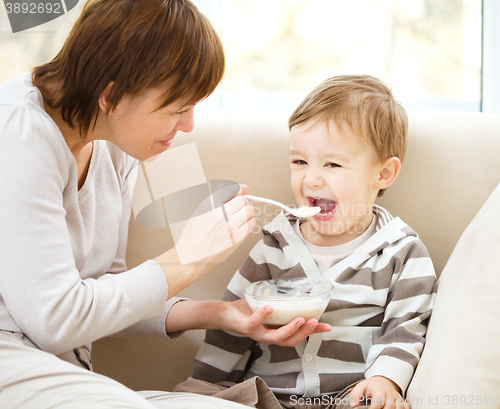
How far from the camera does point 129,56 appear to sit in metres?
0.87

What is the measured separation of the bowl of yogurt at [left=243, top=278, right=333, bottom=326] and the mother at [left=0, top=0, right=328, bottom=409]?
0.09ft

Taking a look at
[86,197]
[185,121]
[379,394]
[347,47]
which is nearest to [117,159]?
[86,197]

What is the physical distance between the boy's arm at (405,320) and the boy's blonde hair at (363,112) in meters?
0.27

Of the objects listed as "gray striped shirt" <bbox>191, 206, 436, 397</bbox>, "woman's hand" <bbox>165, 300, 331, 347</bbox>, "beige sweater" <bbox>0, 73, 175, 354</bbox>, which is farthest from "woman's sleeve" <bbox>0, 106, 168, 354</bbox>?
"gray striped shirt" <bbox>191, 206, 436, 397</bbox>

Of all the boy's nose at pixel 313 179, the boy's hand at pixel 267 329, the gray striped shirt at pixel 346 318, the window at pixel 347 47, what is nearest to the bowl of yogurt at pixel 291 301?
the boy's hand at pixel 267 329

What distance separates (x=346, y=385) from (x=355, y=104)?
2.26ft

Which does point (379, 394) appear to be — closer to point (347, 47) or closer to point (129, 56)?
point (129, 56)

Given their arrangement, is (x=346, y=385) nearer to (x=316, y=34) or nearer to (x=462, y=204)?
(x=462, y=204)

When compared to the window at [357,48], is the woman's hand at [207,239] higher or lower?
lower

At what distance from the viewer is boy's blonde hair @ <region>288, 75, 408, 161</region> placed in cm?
119

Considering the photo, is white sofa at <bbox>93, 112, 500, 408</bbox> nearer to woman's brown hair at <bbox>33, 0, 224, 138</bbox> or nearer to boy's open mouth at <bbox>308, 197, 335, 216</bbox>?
boy's open mouth at <bbox>308, 197, 335, 216</bbox>

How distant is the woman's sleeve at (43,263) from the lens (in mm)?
783

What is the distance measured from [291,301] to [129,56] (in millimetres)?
564

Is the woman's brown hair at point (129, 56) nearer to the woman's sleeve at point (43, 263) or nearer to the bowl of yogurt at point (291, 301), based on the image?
the woman's sleeve at point (43, 263)
